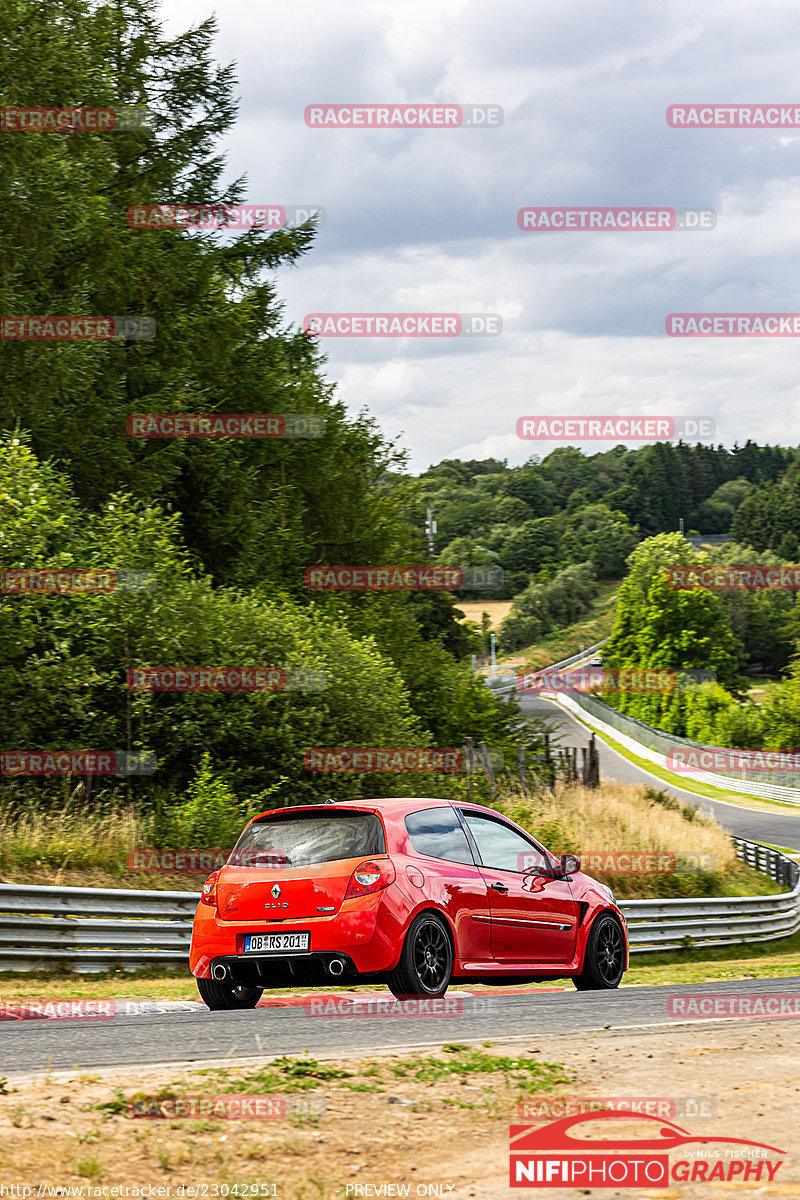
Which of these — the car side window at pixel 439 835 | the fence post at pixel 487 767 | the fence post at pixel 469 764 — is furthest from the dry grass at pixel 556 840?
the car side window at pixel 439 835

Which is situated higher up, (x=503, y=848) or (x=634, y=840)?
(x=503, y=848)

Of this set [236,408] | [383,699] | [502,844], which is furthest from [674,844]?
[502,844]

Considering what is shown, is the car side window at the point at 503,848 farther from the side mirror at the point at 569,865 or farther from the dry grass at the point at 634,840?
the dry grass at the point at 634,840

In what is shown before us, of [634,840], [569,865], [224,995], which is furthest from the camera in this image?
[634,840]

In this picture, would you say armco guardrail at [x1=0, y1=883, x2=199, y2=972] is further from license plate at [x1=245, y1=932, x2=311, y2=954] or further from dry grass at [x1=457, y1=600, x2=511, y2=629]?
dry grass at [x1=457, y1=600, x2=511, y2=629]

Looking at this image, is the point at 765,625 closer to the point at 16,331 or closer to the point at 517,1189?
the point at 16,331

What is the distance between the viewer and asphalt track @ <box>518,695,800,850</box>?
149 feet

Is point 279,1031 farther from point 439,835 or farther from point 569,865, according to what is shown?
point 569,865

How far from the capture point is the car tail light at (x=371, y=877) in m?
8.56

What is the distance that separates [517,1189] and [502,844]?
5.94m

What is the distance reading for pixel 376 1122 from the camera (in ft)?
16.4

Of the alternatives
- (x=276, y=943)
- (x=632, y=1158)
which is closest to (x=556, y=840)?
(x=276, y=943)

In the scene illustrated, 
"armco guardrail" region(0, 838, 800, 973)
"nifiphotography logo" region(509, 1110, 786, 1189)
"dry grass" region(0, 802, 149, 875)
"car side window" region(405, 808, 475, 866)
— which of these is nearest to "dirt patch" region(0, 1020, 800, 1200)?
"nifiphotography logo" region(509, 1110, 786, 1189)

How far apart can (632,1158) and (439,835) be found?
16.1 ft
